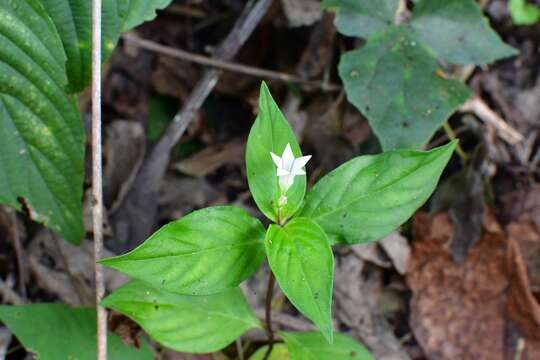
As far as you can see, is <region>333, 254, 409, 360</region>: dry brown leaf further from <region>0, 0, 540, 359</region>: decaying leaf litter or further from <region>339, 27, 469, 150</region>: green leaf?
<region>339, 27, 469, 150</region>: green leaf

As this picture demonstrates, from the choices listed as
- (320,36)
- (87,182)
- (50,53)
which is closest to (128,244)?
(87,182)

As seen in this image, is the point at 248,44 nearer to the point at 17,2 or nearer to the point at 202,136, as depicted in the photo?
the point at 202,136

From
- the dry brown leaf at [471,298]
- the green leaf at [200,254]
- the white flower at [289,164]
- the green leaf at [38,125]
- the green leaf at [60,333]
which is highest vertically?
the green leaf at [38,125]

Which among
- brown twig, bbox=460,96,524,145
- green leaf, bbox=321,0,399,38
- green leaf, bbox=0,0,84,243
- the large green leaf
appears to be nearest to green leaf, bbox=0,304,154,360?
green leaf, bbox=0,0,84,243

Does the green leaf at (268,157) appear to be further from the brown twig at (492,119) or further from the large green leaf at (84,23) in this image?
the brown twig at (492,119)

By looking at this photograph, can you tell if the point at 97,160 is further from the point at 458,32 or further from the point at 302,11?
the point at 458,32

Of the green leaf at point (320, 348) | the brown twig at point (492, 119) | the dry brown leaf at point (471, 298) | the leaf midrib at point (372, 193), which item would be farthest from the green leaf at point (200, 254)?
the brown twig at point (492, 119)

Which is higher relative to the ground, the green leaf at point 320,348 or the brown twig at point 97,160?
the brown twig at point 97,160
